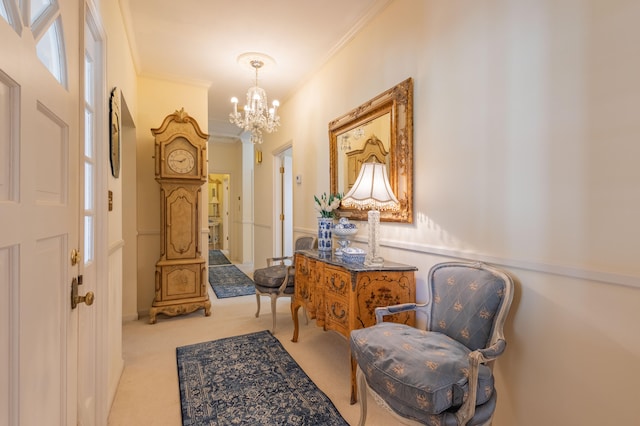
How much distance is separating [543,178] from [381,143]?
122cm

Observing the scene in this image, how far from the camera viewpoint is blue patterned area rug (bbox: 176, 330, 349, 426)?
178 centimetres

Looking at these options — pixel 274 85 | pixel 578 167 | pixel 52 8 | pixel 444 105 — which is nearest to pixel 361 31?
Answer: pixel 444 105

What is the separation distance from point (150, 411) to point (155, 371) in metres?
0.51

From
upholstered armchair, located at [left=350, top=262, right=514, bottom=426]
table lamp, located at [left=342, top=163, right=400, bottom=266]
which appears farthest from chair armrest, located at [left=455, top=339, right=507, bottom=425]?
table lamp, located at [left=342, top=163, right=400, bottom=266]

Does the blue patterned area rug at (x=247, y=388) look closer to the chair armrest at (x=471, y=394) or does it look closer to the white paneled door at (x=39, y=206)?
the chair armrest at (x=471, y=394)

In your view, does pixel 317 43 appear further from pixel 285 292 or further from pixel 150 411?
pixel 150 411

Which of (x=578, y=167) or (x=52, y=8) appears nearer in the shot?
(x=52, y=8)

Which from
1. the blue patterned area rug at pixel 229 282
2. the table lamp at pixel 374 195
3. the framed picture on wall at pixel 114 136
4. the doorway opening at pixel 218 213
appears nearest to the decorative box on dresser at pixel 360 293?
the table lamp at pixel 374 195

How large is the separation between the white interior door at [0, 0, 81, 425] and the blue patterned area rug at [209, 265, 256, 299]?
11.5 feet

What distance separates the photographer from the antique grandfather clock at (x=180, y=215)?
337 cm

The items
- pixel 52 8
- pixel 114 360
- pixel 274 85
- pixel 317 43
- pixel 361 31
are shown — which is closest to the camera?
pixel 52 8

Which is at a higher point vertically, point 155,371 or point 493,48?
point 493,48

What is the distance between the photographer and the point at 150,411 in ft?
6.04

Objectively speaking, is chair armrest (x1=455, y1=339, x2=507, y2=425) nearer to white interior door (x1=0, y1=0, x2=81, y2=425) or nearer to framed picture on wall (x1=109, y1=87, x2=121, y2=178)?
white interior door (x1=0, y1=0, x2=81, y2=425)
